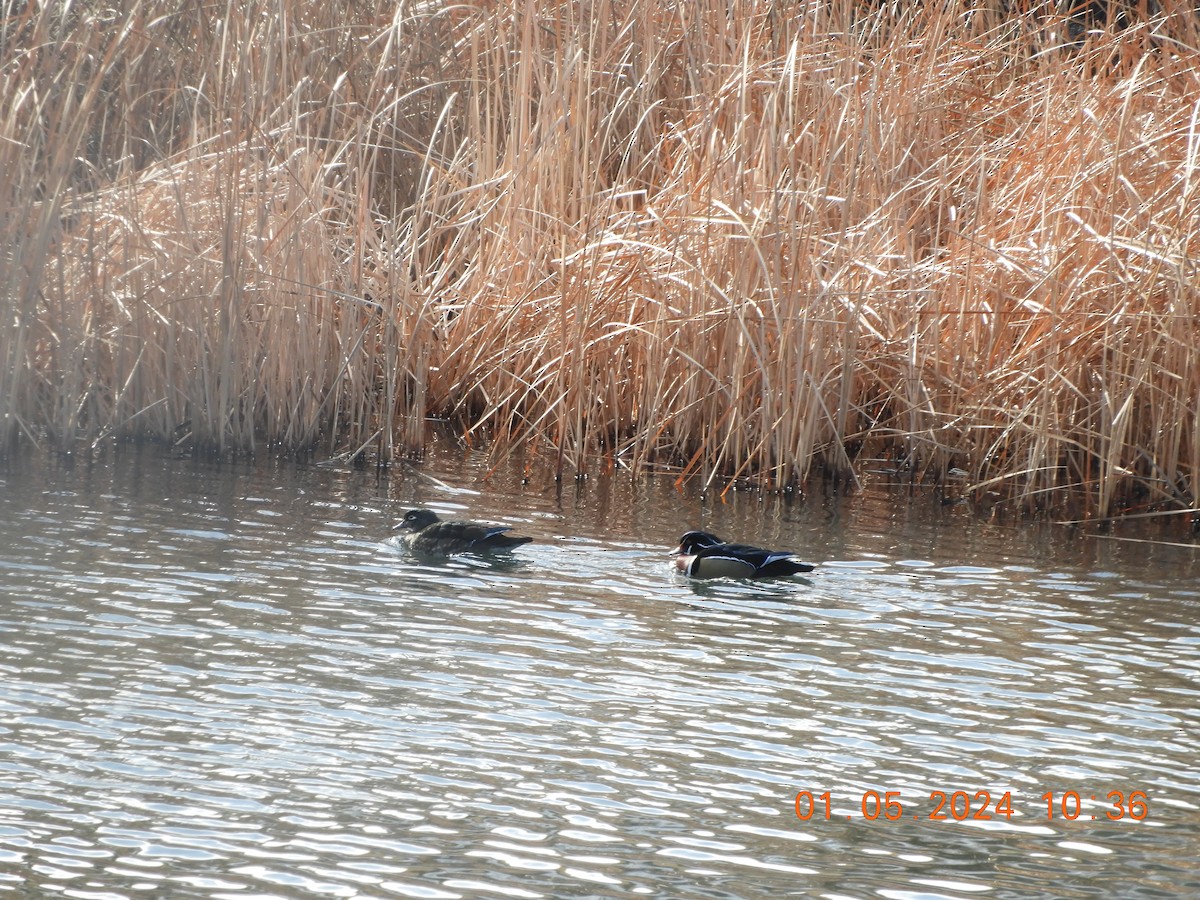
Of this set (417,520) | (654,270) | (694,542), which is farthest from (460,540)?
(654,270)

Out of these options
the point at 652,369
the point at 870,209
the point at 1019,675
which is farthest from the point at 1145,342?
the point at 1019,675

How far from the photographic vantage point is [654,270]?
938cm

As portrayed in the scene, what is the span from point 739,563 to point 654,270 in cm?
296

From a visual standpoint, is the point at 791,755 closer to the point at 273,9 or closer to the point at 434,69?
the point at 273,9

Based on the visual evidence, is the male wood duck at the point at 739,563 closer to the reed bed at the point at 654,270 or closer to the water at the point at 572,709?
the water at the point at 572,709

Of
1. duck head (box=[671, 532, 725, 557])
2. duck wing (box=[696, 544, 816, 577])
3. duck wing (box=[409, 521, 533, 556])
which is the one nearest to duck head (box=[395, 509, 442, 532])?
duck wing (box=[409, 521, 533, 556])

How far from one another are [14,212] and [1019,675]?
5.59 meters

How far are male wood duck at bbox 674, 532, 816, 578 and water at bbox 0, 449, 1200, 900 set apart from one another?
86 mm

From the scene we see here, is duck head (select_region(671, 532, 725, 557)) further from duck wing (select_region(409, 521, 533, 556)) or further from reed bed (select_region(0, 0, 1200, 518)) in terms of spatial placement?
reed bed (select_region(0, 0, 1200, 518))

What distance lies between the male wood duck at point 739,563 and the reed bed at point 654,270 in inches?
78.6

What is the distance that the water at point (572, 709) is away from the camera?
3912 millimetres

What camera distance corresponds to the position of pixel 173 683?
17.0ft
